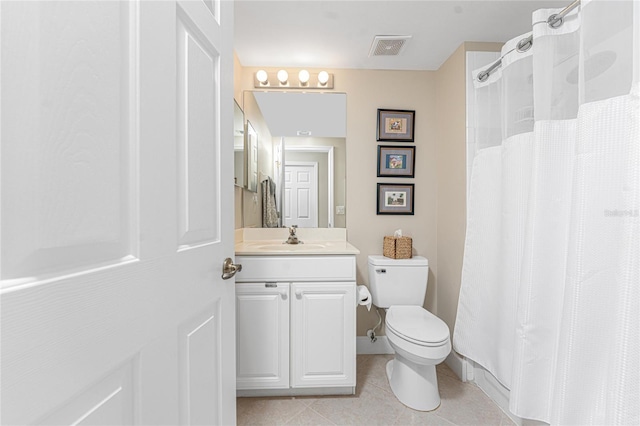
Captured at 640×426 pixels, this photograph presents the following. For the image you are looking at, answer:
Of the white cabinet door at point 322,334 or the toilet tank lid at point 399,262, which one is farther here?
the toilet tank lid at point 399,262

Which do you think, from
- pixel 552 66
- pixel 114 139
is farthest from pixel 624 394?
pixel 114 139

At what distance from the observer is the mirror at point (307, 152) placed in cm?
230

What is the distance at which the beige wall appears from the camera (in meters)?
2.00

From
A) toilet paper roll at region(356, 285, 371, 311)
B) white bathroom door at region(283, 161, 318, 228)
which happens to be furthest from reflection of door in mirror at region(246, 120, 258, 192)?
toilet paper roll at region(356, 285, 371, 311)

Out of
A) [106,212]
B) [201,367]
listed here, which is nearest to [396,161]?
[201,367]

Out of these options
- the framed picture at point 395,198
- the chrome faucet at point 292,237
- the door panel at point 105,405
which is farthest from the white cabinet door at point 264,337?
the door panel at point 105,405

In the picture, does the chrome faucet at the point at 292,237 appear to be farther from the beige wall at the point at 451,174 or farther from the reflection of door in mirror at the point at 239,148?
the beige wall at the point at 451,174

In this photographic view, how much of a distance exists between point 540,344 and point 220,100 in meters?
1.60

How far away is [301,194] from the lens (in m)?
2.31

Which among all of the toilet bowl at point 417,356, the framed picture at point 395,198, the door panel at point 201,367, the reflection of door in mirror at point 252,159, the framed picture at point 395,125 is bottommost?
the toilet bowl at point 417,356

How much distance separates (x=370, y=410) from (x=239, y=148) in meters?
1.86

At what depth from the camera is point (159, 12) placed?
61cm

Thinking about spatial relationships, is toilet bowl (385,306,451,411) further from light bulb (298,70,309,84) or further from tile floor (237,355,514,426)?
light bulb (298,70,309,84)

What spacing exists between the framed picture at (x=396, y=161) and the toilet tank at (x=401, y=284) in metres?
0.72
